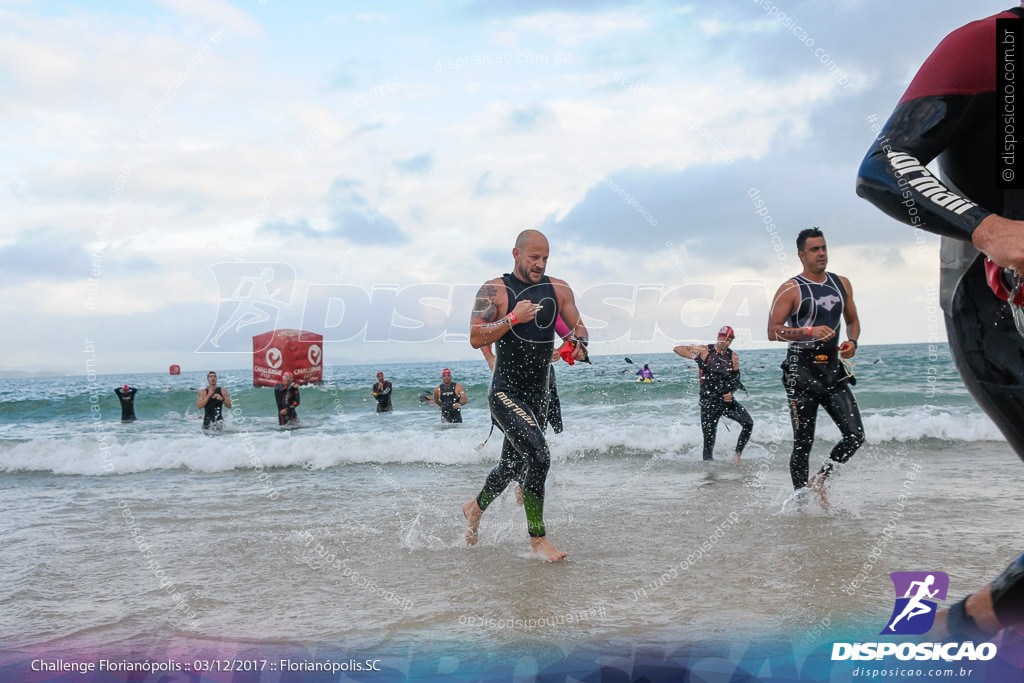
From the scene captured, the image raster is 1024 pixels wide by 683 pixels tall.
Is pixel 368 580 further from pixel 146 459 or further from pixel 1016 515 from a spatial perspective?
pixel 146 459

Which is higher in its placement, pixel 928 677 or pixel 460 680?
pixel 928 677

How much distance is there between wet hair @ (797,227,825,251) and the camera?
5.79 metres

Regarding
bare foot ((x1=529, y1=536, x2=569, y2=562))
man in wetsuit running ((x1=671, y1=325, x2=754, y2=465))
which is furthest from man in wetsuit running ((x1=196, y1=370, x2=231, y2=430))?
bare foot ((x1=529, y1=536, x2=569, y2=562))

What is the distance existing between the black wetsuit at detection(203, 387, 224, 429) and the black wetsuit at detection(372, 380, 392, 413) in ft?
13.7

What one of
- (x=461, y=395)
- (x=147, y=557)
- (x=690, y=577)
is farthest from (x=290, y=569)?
(x=461, y=395)

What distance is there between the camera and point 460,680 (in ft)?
9.25

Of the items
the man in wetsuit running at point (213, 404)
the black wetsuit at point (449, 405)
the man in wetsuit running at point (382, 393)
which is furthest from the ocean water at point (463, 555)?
the man in wetsuit running at point (382, 393)

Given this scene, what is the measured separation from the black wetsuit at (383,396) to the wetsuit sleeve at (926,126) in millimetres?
18952

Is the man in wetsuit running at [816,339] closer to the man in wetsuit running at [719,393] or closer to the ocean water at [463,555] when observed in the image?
the ocean water at [463,555]

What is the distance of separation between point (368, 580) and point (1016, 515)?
4991mm

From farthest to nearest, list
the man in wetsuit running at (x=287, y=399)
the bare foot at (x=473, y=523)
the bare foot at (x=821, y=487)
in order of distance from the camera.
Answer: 1. the man in wetsuit running at (x=287, y=399)
2. the bare foot at (x=821, y=487)
3. the bare foot at (x=473, y=523)

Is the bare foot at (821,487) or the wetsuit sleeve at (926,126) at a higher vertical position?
the wetsuit sleeve at (926,126)

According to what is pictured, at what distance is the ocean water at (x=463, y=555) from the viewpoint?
10.7 ft

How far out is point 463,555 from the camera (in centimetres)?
501
